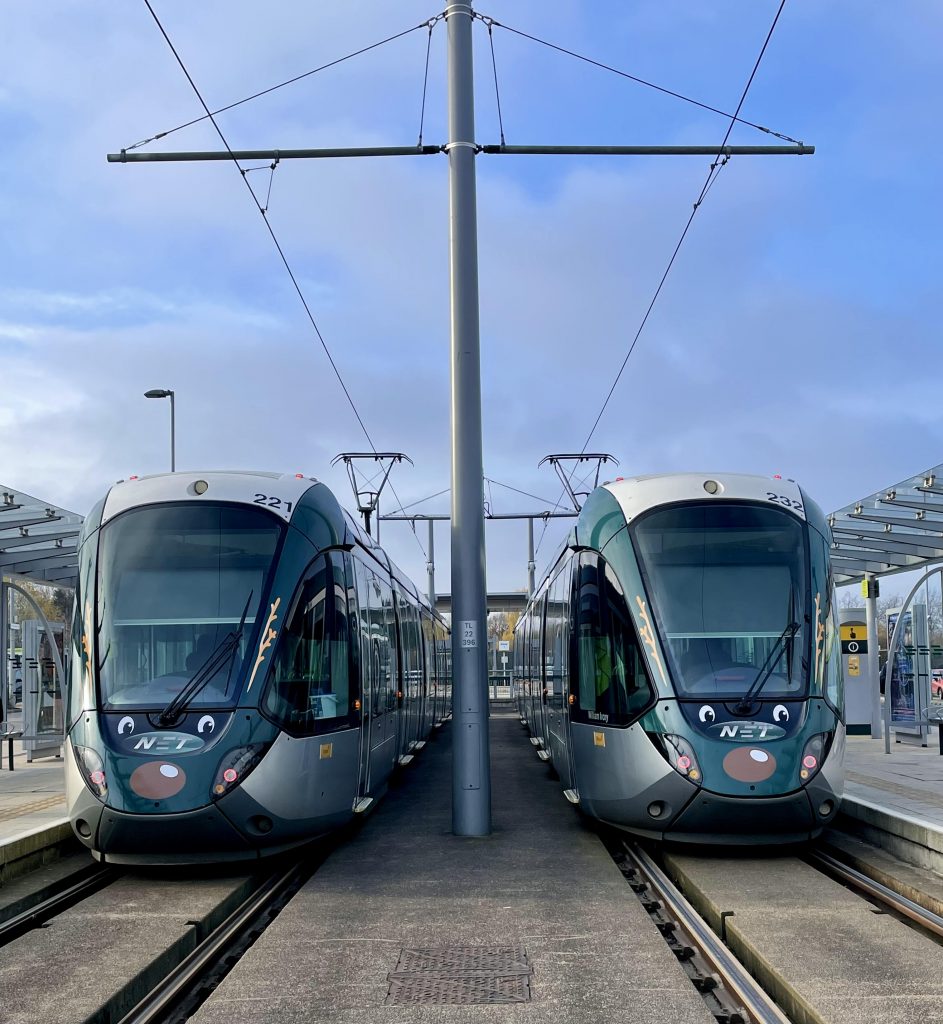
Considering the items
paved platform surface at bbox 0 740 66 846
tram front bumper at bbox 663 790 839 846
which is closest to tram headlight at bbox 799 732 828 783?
tram front bumper at bbox 663 790 839 846

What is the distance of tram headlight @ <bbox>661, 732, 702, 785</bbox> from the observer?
9094 millimetres

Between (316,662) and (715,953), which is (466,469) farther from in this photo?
(715,953)

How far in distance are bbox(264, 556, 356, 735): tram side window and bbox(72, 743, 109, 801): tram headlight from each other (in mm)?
1265

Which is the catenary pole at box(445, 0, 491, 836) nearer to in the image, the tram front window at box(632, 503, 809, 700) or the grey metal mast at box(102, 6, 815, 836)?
the grey metal mast at box(102, 6, 815, 836)

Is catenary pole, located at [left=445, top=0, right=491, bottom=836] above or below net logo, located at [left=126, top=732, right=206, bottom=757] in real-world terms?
above

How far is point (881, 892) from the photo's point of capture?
8.16 metres

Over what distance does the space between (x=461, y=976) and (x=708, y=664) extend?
3985mm

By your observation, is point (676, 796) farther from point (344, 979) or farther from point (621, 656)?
point (344, 979)

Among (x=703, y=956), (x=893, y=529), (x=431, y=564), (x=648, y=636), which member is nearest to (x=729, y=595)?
(x=648, y=636)

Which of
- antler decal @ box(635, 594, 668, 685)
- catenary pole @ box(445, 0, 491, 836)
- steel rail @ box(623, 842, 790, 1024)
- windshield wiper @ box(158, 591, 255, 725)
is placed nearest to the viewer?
steel rail @ box(623, 842, 790, 1024)

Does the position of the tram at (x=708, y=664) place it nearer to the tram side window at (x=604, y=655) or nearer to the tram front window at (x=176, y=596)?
the tram side window at (x=604, y=655)

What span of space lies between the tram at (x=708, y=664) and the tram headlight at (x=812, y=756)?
1cm

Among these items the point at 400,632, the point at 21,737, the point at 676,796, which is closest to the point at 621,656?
the point at 676,796

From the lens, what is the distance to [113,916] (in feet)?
25.4
